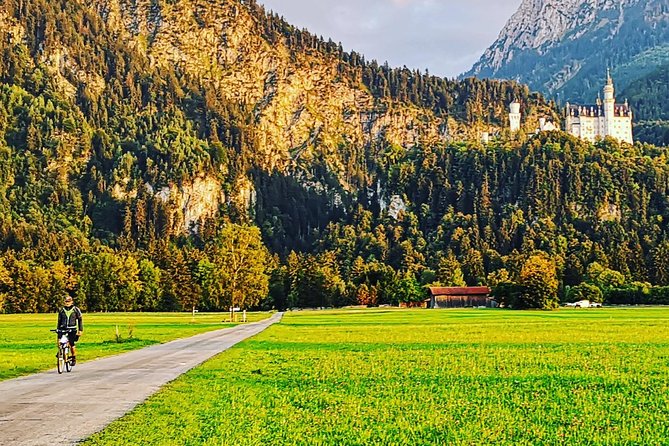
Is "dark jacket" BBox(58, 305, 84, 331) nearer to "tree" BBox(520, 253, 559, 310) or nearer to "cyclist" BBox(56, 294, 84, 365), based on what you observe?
"cyclist" BBox(56, 294, 84, 365)

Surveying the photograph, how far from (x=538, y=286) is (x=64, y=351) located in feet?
460

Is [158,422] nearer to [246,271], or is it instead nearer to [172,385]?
[172,385]

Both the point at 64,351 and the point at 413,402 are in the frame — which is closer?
the point at 413,402

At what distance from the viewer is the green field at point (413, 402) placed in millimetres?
15961

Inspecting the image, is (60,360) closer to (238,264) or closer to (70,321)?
(70,321)

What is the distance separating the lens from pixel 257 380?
26.5 metres

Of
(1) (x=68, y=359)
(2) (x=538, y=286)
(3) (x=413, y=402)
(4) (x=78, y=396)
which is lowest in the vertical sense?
(3) (x=413, y=402)

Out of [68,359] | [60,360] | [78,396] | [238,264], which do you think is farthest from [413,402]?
[238,264]

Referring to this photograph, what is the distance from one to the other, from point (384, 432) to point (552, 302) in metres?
151

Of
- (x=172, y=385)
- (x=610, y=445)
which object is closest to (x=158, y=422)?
(x=172, y=385)

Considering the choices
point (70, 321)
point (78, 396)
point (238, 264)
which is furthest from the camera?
point (238, 264)

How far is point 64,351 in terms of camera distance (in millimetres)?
30297

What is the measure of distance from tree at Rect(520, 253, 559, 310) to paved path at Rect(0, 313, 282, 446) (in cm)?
13061

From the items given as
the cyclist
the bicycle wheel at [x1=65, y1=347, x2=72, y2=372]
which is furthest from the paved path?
the cyclist
